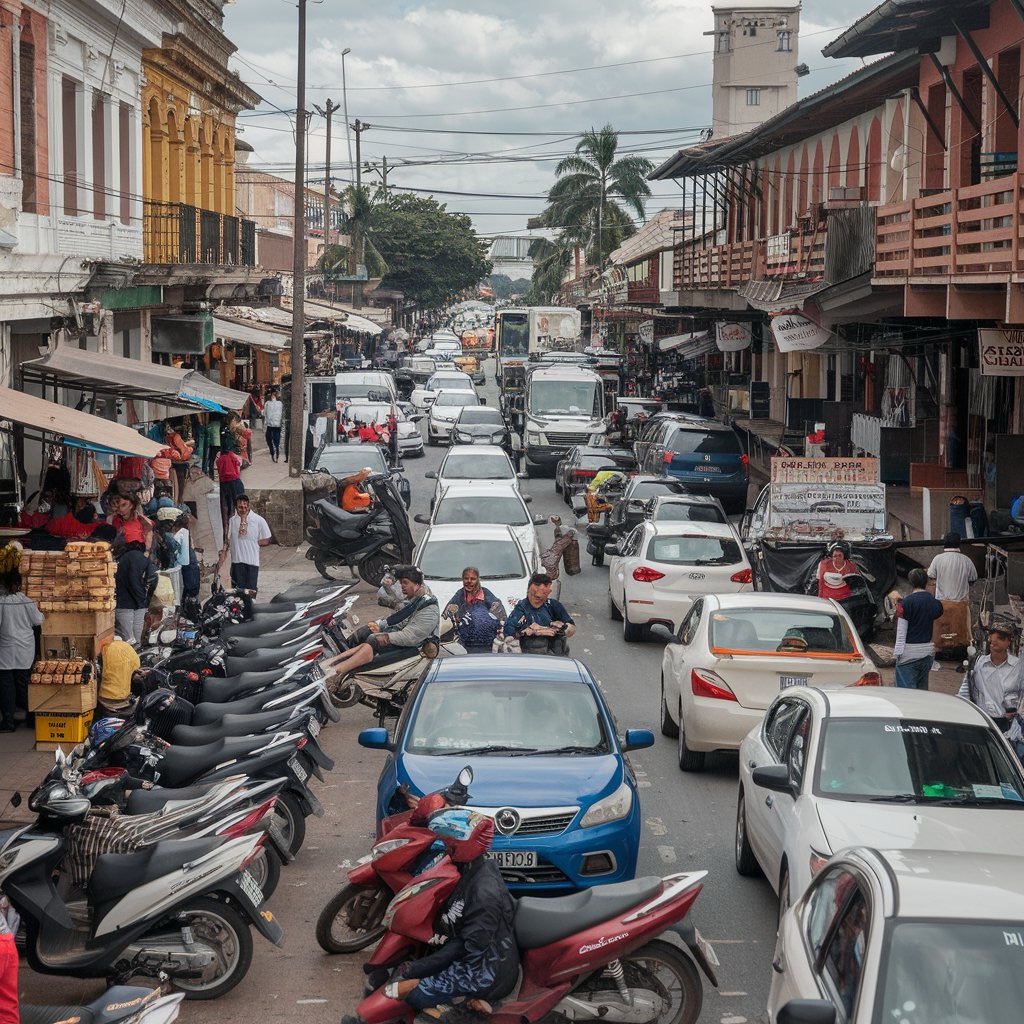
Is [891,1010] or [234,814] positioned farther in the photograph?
[234,814]

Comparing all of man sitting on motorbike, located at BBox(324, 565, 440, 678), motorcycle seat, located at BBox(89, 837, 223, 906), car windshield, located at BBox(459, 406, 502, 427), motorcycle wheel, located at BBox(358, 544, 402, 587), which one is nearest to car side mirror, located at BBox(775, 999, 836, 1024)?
motorcycle seat, located at BBox(89, 837, 223, 906)

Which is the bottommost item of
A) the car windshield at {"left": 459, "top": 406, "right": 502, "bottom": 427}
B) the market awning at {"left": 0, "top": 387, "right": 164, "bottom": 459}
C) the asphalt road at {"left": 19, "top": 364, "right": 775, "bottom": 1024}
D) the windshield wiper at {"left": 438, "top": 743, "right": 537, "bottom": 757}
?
the asphalt road at {"left": 19, "top": 364, "right": 775, "bottom": 1024}

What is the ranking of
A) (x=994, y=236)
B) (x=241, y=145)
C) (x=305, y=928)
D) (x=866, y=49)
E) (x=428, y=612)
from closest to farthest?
(x=305, y=928) → (x=428, y=612) → (x=994, y=236) → (x=866, y=49) → (x=241, y=145)

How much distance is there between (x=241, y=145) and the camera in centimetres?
Answer: 4853

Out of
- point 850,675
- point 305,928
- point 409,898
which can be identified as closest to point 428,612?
point 850,675

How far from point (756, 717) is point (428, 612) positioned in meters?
3.32

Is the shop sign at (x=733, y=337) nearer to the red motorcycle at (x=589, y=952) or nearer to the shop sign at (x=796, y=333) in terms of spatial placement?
the shop sign at (x=796, y=333)

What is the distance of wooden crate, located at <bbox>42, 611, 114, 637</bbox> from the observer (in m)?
12.8

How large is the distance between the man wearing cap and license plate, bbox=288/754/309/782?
5.34 metres

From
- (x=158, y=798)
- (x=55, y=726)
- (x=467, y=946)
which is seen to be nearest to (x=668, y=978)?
(x=467, y=946)

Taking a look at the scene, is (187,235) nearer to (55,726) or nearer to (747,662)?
(55,726)

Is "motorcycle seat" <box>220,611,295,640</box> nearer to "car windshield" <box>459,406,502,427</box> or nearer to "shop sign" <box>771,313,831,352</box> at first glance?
"shop sign" <box>771,313,831,352</box>

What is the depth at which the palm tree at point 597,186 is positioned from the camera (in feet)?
264

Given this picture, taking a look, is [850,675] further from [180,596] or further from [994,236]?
[180,596]
